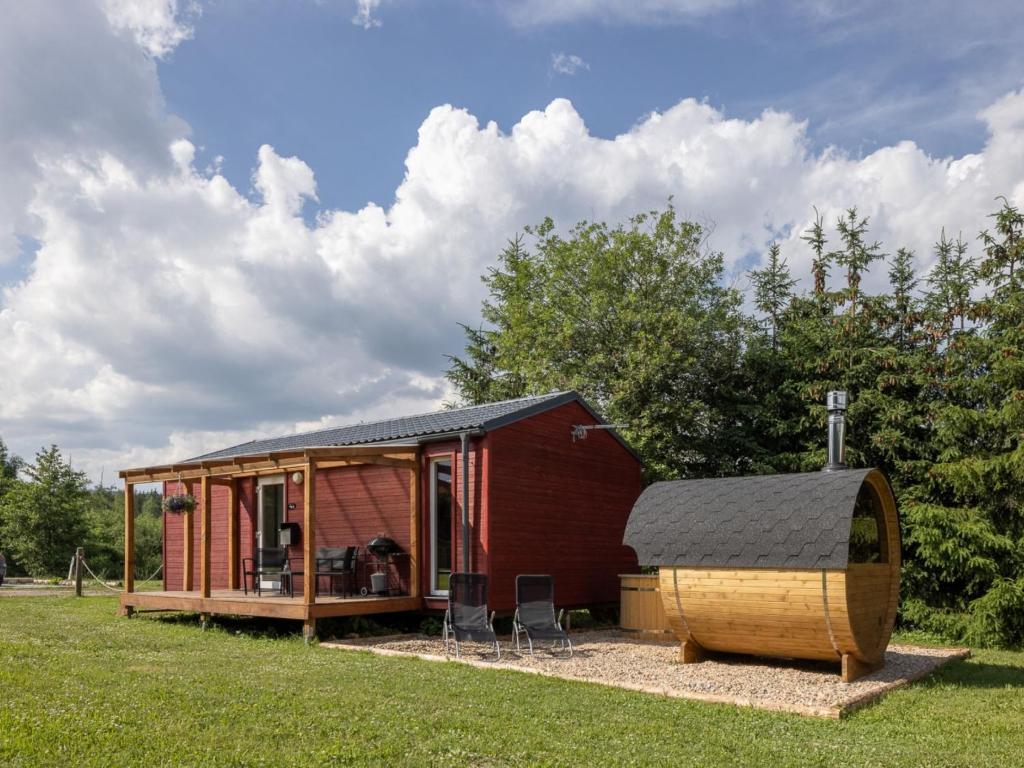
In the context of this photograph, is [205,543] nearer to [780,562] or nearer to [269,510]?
[269,510]

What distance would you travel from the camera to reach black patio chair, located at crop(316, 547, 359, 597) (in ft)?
45.0

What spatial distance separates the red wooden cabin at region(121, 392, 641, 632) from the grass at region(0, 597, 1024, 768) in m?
3.08

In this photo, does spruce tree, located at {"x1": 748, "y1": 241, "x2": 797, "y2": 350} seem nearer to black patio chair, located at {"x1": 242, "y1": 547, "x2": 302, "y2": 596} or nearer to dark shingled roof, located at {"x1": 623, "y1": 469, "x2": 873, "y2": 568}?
dark shingled roof, located at {"x1": 623, "y1": 469, "x2": 873, "y2": 568}

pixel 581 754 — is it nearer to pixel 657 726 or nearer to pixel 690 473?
pixel 657 726

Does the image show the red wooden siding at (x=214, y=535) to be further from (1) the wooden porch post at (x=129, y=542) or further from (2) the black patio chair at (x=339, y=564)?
(2) the black patio chair at (x=339, y=564)

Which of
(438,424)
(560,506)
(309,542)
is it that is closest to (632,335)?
(560,506)

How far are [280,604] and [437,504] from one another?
8.71ft

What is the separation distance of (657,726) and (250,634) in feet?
24.9

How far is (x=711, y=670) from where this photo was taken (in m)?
9.99

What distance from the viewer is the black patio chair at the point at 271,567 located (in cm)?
1408

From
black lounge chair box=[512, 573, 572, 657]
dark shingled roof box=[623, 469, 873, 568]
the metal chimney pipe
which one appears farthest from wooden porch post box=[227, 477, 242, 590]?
the metal chimney pipe

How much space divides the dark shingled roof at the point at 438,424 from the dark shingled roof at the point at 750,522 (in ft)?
10.0

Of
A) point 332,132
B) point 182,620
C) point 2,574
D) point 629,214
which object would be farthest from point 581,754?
point 2,574

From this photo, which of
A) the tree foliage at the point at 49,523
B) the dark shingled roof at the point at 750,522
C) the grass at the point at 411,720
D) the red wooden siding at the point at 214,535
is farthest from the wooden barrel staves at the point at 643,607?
the tree foliage at the point at 49,523
